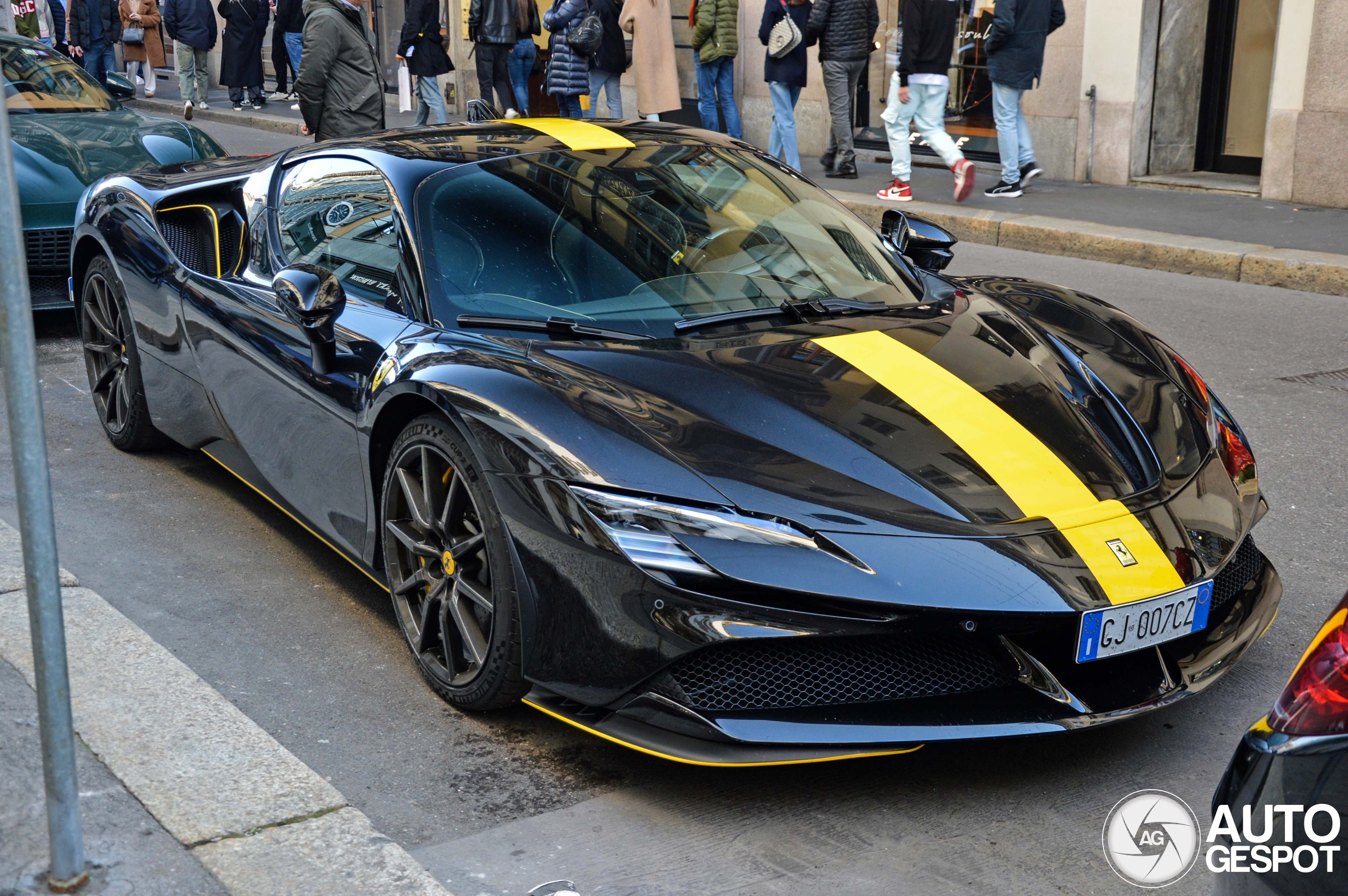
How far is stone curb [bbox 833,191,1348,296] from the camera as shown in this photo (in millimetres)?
8633

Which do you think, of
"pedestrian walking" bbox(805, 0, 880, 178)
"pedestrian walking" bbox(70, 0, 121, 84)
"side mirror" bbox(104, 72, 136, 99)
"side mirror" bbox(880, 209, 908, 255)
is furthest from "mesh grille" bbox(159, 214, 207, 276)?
"pedestrian walking" bbox(70, 0, 121, 84)

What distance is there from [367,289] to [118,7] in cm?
2109

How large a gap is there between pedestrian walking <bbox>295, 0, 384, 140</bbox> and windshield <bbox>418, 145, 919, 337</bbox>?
484 centimetres

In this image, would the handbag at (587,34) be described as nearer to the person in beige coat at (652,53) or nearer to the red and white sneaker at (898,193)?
the person in beige coat at (652,53)

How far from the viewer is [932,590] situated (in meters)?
2.73

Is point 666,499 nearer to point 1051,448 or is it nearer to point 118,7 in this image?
point 1051,448

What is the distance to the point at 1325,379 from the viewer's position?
6.34m

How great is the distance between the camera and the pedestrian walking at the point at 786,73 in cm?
1227

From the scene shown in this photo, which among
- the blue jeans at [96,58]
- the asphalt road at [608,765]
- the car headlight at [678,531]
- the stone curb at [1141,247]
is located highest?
the blue jeans at [96,58]

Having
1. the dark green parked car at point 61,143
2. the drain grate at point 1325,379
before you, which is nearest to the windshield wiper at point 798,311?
the drain grate at point 1325,379

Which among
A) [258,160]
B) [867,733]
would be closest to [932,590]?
[867,733]

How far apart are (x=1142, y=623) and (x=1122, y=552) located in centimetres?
14

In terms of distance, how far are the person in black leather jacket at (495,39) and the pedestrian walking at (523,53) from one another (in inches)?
1.5

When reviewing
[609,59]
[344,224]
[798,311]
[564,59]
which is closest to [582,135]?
[344,224]
